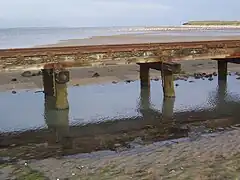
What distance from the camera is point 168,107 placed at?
1683 cm

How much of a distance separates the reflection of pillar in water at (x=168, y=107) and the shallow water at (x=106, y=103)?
0.12m

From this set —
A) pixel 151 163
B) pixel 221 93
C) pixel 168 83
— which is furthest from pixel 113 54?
pixel 151 163

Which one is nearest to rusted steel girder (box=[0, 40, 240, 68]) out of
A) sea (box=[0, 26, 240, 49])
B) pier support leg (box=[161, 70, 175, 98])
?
pier support leg (box=[161, 70, 175, 98])

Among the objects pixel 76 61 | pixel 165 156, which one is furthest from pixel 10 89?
pixel 165 156

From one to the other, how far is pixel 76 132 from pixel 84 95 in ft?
22.2

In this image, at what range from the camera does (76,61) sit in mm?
15992

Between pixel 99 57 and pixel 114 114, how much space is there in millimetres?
2338

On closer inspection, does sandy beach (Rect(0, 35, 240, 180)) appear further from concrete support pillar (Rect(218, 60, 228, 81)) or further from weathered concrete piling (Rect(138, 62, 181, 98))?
concrete support pillar (Rect(218, 60, 228, 81))

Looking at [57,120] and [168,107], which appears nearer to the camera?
[57,120]

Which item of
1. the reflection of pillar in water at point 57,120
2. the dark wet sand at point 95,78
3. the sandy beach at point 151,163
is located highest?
the dark wet sand at point 95,78

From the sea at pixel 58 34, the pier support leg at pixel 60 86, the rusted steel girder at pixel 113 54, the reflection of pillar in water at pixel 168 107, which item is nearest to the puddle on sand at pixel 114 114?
the reflection of pillar in water at pixel 168 107

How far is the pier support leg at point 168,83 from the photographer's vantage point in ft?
57.6

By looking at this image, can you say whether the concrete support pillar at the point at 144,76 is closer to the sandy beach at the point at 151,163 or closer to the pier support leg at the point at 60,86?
the pier support leg at the point at 60,86

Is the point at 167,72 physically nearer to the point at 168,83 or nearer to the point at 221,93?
the point at 168,83
